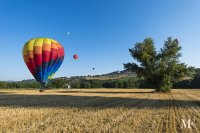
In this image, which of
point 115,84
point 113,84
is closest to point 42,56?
point 115,84

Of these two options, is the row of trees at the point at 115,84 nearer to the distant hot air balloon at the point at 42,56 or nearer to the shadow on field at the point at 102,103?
the distant hot air balloon at the point at 42,56

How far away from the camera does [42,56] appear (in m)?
44.7

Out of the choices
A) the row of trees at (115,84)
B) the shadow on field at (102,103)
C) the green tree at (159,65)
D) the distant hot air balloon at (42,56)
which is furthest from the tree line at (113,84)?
the shadow on field at (102,103)

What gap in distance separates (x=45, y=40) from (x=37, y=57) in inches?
115

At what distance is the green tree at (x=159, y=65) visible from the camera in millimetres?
59438

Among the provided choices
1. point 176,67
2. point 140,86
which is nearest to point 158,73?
point 176,67

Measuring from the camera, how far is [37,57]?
146 ft

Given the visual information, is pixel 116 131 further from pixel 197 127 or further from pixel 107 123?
pixel 197 127

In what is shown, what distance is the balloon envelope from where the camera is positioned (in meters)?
44.7

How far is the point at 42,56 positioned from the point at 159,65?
2494 centimetres

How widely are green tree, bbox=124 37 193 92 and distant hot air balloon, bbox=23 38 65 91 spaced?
64.0 ft

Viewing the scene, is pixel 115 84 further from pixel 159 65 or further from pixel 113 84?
pixel 159 65

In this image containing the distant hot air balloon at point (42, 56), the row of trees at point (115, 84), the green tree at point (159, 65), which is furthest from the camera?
the row of trees at point (115, 84)

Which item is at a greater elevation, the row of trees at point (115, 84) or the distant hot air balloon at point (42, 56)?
the distant hot air balloon at point (42, 56)
